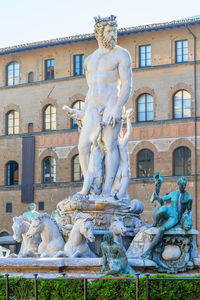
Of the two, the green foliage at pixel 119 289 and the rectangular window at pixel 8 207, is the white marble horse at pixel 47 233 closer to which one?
the green foliage at pixel 119 289

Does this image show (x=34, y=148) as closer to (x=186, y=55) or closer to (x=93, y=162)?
(x=186, y=55)

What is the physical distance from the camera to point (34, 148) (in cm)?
4559

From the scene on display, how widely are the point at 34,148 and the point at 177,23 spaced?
1099 cm

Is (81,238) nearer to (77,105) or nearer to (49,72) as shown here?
(77,105)

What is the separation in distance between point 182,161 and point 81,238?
27917 mm

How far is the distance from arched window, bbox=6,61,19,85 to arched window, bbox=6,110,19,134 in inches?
70.0

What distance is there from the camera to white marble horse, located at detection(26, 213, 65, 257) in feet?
45.2

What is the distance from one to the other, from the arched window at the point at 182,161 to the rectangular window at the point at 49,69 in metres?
9.26

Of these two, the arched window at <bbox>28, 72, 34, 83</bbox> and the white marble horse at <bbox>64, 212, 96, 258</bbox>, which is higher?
the arched window at <bbox>28, 72, 34, 83</bbox>

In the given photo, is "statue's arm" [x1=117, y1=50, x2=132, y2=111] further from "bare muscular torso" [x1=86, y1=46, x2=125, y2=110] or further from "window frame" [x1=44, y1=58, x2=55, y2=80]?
"window frame" [x1=44, y1=58, x2=55, y2=80]

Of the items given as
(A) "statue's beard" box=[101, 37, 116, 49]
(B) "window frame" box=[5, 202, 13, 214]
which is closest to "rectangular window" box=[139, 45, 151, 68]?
(B) "window frame" box=[5, 202, 13, 214]

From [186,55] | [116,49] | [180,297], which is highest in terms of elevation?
[186,55]

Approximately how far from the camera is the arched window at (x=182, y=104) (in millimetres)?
41375

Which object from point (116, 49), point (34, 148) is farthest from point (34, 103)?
point (116, 49)
